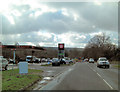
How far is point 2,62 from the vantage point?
20.5 metres

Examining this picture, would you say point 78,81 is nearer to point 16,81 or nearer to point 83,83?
point 83,83

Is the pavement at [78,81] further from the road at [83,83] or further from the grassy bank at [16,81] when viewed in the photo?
the grassy bank at [16,81]

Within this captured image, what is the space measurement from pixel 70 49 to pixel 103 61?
114m

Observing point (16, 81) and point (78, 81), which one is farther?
point (78, 81)

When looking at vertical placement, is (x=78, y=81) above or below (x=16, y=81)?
below

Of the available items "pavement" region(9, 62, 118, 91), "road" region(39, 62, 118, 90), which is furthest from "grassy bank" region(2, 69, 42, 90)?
"road" region(39, 62, 118, 90)

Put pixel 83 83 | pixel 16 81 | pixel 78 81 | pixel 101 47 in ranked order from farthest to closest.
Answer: pixel 101 47, pixel 78 81, pixel 83 83, pixel 16 81

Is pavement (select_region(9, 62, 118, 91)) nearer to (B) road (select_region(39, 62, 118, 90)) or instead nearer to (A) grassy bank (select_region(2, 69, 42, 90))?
(B) road (select_region(39, 62, 118, 90))

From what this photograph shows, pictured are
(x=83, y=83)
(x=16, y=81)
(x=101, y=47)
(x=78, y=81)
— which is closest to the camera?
(x=16, y=81)

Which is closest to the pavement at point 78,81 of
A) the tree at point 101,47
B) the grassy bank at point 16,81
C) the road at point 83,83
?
the road at point 83,83

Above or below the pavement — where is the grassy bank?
above

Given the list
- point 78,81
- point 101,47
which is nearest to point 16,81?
point 78,81

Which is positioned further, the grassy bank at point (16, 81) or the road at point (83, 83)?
the road at point (83, 83)

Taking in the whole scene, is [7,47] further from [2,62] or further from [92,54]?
[92,54]
